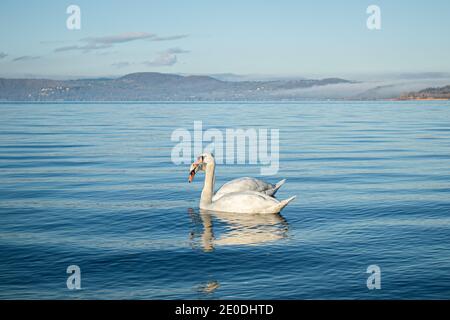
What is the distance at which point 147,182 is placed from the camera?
30000mm

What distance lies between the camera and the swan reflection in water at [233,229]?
17906 millimetres

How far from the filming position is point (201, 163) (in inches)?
982

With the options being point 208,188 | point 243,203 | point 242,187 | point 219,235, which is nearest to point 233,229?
point 219,235

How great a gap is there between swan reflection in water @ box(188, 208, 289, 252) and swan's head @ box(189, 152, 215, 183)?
2083mm

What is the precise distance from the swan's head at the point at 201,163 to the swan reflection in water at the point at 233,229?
82.0 inches

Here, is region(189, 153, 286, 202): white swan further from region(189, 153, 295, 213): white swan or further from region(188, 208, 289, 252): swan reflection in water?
region(188, 208, 289, 252): swan reflection in water

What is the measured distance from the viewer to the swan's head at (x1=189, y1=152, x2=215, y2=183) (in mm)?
24656

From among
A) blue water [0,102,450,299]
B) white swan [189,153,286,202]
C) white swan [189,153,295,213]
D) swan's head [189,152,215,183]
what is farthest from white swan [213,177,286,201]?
blue water [0,102,450,299]

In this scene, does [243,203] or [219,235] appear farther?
[243,203]

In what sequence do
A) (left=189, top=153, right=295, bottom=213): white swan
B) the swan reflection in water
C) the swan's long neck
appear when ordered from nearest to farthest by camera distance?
the swan reflection in water → (left=189, top=153, right=295, bottom=213): white swan → the swan's long neck

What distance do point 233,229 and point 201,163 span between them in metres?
5.74

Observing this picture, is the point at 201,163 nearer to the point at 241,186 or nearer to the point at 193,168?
the point at 193,168

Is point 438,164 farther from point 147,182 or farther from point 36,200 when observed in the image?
point 36,200
